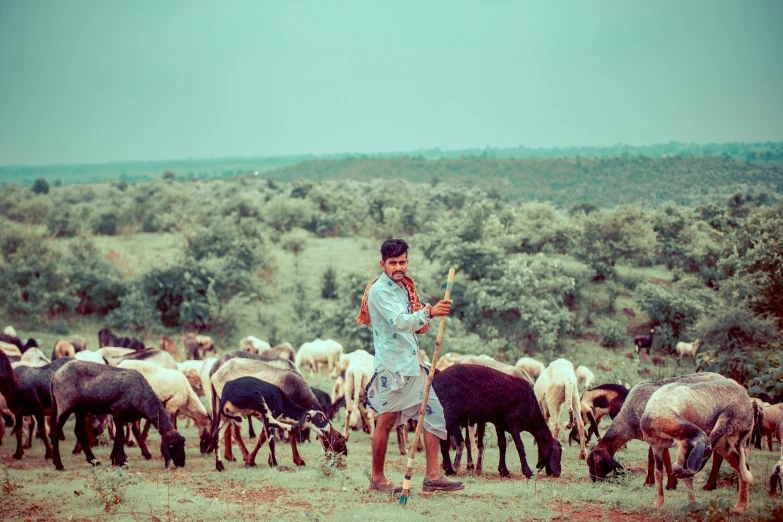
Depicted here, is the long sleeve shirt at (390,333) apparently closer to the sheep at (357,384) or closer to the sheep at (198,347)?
the sheep at (357,384)

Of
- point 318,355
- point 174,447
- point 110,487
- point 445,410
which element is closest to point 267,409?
point 174,447

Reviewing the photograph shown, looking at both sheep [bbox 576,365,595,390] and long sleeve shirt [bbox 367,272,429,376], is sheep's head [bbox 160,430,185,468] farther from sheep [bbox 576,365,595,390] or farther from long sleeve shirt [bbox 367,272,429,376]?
Result: sheep [bbox 576,365,595,390]

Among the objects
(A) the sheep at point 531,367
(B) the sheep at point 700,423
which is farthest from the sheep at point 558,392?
(A) the sheep at point 531,367

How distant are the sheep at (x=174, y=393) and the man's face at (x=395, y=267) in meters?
6.06

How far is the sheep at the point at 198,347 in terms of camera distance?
21.3 metres

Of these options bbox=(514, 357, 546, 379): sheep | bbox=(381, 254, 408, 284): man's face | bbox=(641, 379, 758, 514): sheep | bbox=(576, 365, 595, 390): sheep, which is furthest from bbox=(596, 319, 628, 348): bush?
bbox=(381, 254, 408, 284): man's face

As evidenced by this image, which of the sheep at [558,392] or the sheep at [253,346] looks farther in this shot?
the sheep at [253,346]

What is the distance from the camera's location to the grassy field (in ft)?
23.7

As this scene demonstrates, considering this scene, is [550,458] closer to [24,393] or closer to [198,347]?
[24,393]

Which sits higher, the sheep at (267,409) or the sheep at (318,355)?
the sheep at (267,409)

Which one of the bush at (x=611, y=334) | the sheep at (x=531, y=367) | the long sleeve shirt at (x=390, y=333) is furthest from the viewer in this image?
the bush at (x=611, y=334)

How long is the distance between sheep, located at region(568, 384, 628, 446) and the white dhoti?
544 cm

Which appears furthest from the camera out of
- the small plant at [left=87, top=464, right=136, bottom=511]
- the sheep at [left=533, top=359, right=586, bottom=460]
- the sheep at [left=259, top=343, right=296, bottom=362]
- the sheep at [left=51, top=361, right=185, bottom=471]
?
the sheep at [left=259, top=343, right=296, bottom=362]

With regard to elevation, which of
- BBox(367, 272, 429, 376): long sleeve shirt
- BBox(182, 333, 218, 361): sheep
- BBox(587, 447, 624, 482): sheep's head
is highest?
BBox(367, 272, 429, 376): long sleeve shirt
